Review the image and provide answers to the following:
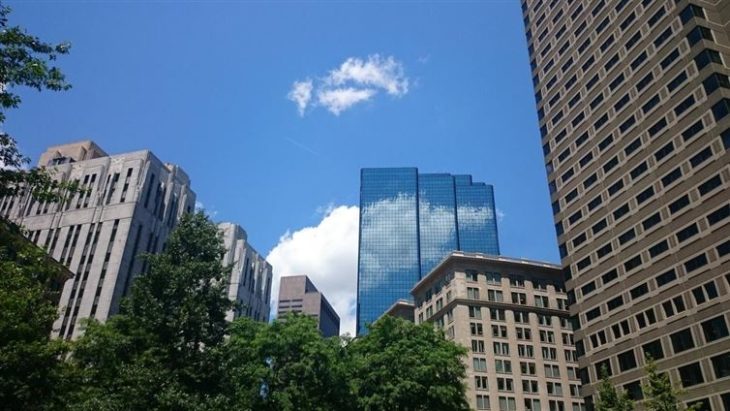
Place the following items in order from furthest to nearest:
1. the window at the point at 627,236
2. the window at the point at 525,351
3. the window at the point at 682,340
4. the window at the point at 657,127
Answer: the window at the point at 525,351 → the window at the point at 627,236 → the window at the point at 657,127 → the window at the point at 682,340

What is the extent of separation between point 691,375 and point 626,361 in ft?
26.7

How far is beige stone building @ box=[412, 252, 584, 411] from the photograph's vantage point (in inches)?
3278

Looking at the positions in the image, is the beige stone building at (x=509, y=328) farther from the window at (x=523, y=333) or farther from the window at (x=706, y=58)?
the window at (x=706, y=58)

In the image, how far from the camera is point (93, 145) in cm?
11006

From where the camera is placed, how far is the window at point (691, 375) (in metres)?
48.6

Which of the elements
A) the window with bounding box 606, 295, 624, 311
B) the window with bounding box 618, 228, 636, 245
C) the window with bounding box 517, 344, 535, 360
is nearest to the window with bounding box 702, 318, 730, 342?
the window with bounding box 606, 295, 624, 311

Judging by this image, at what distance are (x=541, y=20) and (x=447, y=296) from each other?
4597 centimetres

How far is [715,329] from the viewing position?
4800cm

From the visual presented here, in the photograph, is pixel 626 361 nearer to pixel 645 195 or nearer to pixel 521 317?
pixel 645 195

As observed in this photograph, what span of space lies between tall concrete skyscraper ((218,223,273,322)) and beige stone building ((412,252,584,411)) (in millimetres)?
45972

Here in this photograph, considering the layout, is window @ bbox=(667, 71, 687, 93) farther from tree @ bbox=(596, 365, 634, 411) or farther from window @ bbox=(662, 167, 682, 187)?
tree @ bbox=(596, 365, 634, 411)

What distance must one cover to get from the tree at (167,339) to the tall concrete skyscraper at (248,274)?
278 ft

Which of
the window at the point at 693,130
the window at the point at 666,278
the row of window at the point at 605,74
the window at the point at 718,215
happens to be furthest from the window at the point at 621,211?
the row of window at the point at 605,74

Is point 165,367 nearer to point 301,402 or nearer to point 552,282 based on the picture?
point 301,402
